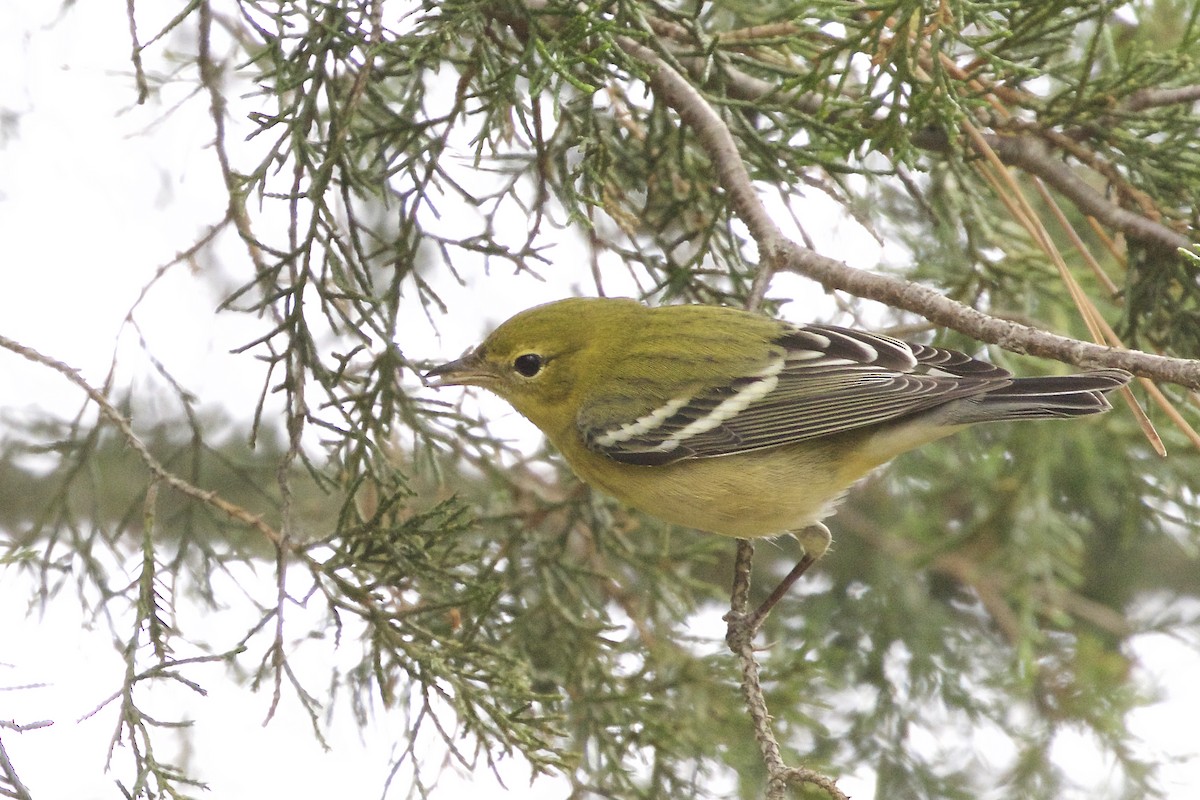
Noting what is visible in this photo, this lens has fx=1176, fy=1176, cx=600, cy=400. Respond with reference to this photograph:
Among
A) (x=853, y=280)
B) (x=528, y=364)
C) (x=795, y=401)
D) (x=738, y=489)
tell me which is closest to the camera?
(x=853, y=280)

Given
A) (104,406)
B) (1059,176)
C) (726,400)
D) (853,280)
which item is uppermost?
(1059,176)

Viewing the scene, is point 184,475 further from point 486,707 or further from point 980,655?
point 980,655

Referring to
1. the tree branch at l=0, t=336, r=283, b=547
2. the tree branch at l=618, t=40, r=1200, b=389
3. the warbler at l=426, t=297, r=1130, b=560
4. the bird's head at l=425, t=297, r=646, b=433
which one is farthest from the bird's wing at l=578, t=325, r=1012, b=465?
the tree branch at l=0, t=336, r=283, b=547

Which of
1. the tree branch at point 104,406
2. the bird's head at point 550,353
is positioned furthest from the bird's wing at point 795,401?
the tree branch at point 104,406

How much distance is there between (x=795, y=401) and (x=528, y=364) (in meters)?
0.83

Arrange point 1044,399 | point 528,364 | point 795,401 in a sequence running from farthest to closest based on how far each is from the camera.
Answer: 1. point 528,364
2. point 795,401
3. point 1044,399

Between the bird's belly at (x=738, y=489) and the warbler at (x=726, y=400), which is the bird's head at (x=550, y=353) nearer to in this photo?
the warbler at (x=726, y=400)

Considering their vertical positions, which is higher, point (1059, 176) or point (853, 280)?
point (1059, 176)

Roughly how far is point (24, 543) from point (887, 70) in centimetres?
233

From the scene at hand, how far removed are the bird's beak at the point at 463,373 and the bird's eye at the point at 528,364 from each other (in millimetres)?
→ 88

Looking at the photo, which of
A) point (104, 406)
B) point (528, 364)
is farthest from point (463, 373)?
point (104, 406)

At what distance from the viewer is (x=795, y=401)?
3.42m

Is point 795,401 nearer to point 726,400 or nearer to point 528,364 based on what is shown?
point 726,400

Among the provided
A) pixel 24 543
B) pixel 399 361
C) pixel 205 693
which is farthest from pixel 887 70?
pixel 24 543
